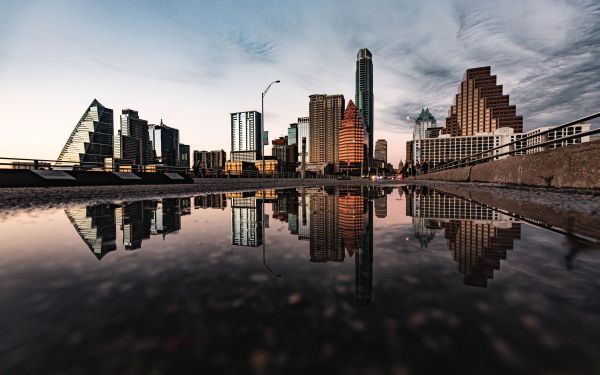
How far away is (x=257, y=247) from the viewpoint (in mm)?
Result: 2828

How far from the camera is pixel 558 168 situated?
724cm

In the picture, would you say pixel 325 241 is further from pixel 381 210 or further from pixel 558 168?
pixel 558 168

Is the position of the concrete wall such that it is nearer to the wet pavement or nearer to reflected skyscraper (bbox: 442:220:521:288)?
reflected skyscraper (bbox: 442:220:521:288)

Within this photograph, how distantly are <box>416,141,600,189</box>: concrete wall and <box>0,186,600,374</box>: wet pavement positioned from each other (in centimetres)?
466

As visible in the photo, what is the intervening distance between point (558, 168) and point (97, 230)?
948cm

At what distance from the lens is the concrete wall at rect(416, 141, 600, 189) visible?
20.2 ft

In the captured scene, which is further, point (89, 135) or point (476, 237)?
point (89, 135)

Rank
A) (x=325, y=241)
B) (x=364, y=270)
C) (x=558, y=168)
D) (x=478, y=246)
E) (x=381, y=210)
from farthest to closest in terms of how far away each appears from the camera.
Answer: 1. (x=558, y=168)
2. (x=381, y=210)
3. (x=325, y=241)
4. (x=478, y=246)
5. (x=364, y=270)

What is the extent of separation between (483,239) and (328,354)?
2.55 meters

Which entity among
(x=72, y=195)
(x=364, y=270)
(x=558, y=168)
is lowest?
(x=364, y=270)

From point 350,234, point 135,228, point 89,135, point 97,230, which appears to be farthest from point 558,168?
point 89,135

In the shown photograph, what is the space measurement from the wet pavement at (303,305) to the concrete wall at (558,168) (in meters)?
4.66

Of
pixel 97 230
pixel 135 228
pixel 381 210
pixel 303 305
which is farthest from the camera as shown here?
pixel 381 210

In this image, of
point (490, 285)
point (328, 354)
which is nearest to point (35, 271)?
point (328, 354)
